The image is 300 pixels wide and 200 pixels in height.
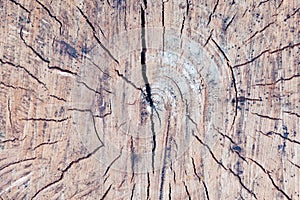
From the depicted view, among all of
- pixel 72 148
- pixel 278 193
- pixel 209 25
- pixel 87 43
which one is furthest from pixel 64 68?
pixel 278 193

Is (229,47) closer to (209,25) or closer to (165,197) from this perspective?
(209,25)

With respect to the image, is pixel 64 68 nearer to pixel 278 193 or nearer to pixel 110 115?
pixel 110 115

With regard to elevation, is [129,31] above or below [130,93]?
above

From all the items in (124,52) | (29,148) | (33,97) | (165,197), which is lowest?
(165,197)

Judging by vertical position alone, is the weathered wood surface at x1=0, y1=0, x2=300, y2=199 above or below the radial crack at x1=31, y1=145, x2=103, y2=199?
above

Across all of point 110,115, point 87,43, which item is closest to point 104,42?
point 87,43

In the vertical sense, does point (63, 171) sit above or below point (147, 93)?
below

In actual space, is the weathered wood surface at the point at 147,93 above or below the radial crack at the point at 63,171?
above
